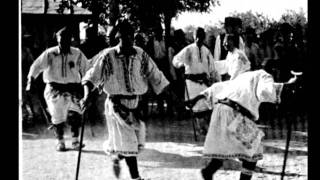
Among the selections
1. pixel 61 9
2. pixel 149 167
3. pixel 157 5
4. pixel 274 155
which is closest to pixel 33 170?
pixel 149 167

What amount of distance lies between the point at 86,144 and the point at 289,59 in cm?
318

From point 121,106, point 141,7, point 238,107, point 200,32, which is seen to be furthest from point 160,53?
point 238,107

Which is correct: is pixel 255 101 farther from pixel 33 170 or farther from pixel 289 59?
pixel 33 170

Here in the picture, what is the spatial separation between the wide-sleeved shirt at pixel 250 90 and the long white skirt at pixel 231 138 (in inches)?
5.4

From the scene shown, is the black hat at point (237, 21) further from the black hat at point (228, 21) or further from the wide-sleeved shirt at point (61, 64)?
the wide-sleeved shirt at point (61, 64)

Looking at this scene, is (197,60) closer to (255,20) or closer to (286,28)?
(255,20)

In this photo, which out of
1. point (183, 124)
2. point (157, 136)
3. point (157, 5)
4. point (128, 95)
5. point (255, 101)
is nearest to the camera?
point (255, 101)

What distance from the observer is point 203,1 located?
22.2 feet

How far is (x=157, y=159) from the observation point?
7363 millimetres

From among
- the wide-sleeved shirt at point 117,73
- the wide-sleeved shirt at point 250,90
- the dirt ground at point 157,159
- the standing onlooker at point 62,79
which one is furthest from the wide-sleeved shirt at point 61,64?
the wide-sleeved shirt at point 250,90

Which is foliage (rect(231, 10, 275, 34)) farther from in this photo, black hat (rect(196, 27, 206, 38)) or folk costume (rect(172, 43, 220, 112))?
folk costume (rect(172, 43, 220, 112))

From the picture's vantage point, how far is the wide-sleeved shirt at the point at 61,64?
7590 mm

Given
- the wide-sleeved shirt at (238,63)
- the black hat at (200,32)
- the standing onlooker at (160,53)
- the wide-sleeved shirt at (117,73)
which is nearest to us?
the wide-sleeved shirt at (238,63)

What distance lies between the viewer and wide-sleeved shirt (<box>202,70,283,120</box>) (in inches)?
212
